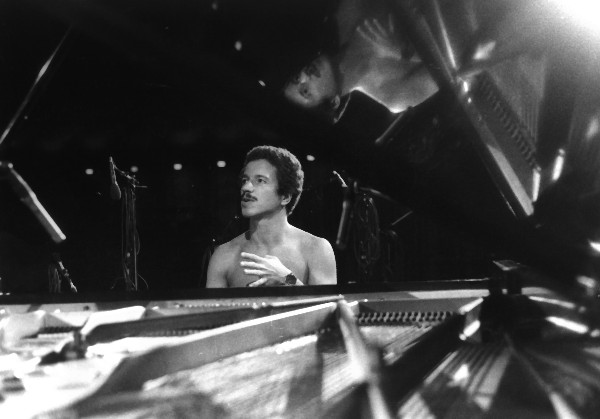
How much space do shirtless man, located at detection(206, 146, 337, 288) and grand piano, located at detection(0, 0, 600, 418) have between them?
1242 mm

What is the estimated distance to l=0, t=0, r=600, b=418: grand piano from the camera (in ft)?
3.34

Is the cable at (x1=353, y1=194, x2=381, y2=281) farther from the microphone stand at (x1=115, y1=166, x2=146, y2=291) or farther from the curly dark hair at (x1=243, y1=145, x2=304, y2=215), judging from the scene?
the microphone stand at (x1=115, y1=166, x2=146, y2=291)

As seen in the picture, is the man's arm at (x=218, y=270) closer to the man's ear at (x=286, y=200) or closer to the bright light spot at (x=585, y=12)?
the man's ear at (x=286, y=200)

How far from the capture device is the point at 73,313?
199 cm

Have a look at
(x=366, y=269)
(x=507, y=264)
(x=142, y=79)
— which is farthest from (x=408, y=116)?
(x=142, y=79)

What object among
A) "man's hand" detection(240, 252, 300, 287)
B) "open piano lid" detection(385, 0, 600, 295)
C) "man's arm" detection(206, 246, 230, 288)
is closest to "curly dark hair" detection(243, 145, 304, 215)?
"man's arm" detection(206, 246, 230, 288)

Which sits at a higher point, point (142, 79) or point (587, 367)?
point (142, 79)

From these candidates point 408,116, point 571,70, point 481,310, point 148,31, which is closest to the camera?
point 148,31

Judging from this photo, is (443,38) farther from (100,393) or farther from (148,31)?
(100,393)

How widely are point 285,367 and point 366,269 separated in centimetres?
420

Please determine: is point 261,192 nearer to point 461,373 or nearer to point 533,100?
point 533,100

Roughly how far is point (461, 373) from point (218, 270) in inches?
117

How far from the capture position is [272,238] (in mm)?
4297

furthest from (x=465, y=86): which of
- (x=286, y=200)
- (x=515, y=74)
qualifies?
(x=286, y=200)
